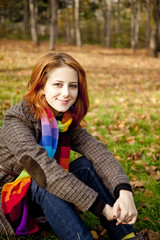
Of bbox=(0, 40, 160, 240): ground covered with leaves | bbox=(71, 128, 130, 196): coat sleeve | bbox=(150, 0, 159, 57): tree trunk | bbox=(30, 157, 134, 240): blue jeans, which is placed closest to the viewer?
bbox=(30, 157, 134, 240): blue jeans

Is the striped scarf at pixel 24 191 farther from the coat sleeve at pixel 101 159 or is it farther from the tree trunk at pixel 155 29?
the tree trunk at pixel 155 29

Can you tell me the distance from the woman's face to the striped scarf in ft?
0.32

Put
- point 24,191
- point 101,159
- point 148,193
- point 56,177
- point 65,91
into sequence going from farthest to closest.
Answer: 1. point 148,193
2. point 101,159
3. point 65,91
4. point 24,191
5. point 56,177

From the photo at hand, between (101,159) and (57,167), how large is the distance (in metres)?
0.49

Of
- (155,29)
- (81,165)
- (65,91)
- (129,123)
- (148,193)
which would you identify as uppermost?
(155,29)

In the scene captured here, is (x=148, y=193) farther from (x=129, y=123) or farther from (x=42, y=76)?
(x=129, y=123)

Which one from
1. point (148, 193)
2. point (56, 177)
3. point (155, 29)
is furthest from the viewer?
point (155, 29)

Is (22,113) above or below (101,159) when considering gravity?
above

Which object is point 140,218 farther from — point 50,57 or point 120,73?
point 120,73

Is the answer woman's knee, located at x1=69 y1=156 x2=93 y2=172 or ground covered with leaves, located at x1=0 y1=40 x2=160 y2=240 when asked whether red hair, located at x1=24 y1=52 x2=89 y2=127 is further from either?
ground covered with leaves, located at x1=0 y1=40 x2=160 y2=240

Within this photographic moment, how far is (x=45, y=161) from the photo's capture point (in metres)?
1.64

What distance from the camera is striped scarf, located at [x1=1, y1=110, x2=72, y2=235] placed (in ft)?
5.65

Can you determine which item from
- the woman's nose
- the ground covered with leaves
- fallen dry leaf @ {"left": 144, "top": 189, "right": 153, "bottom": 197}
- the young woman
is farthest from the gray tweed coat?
fallen dry leaf @ {"left": 144, "top": 189, "right": 153, "bottom": 197}

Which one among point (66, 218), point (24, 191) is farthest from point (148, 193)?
point (24, 191)
